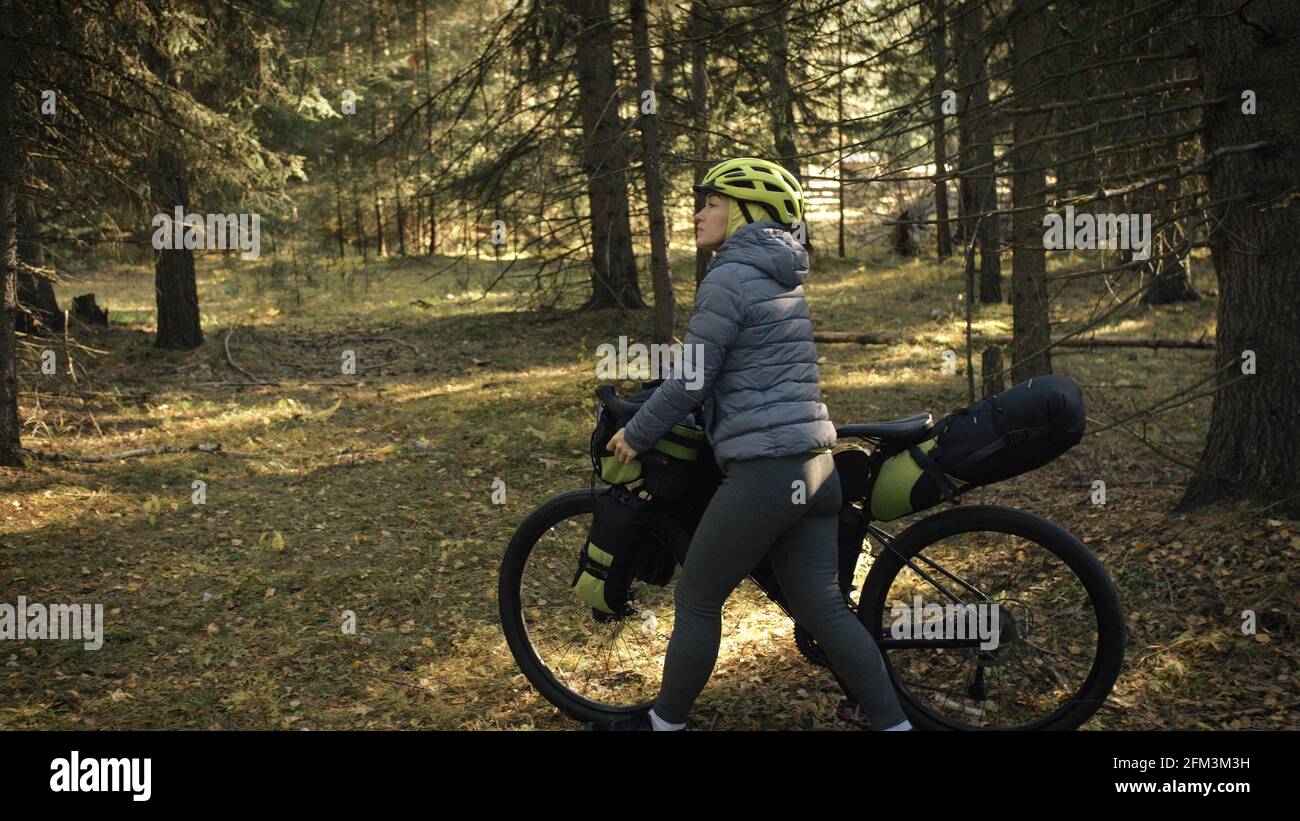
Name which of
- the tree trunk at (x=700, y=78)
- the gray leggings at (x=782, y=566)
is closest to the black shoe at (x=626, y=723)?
the gray leggings at (x=782, y=566)

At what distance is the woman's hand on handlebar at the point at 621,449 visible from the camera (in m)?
3.81

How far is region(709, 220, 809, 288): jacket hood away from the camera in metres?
3.60

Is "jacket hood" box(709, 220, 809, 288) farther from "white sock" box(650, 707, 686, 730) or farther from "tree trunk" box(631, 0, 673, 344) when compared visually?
"tree trunk" box(631, 0, 673, 344)

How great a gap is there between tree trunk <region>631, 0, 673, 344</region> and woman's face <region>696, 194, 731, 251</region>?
5.47 m

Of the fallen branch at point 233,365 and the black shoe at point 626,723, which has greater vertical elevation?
the fallen branch at point 233,365

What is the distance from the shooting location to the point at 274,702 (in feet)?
16.0

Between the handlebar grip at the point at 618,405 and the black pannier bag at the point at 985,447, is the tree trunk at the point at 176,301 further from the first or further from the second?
the black pannier bag at the point at 985,447

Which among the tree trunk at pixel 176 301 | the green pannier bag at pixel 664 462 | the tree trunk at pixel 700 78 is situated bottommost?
the green pannier bag at pixel 664 462

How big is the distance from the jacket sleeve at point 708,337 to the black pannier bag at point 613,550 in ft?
1.81

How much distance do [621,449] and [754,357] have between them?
25.0 inches

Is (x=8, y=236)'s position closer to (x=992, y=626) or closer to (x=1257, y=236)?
(x=992, y=626)

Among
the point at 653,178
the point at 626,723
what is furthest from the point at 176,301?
the point at 626,723

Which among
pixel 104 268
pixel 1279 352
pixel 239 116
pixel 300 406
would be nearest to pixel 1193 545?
pixel 1279 352
